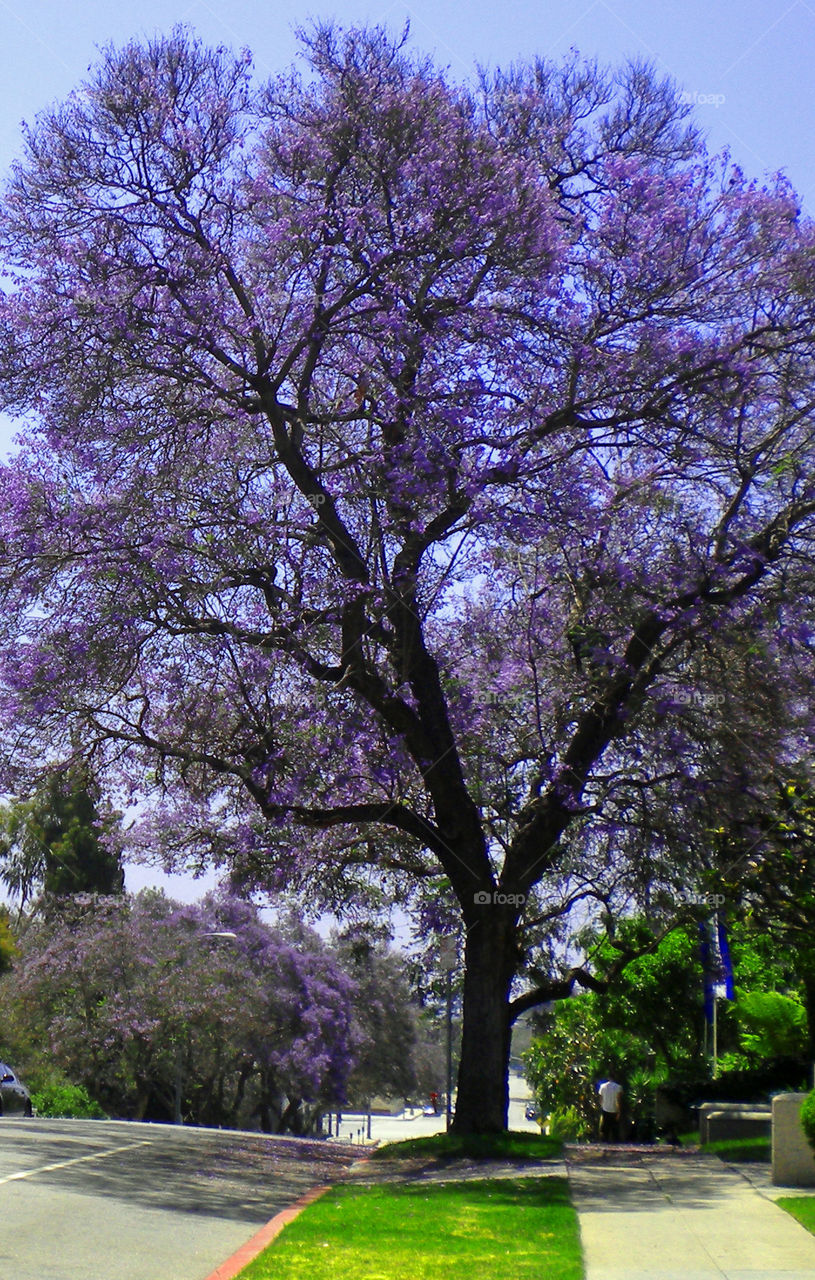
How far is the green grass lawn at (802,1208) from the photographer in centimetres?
940

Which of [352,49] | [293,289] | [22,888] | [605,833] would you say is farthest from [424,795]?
[22,888]

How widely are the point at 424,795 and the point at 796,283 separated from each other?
7.47m

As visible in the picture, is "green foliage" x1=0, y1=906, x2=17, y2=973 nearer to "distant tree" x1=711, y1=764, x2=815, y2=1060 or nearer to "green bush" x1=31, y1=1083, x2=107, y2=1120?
"green bush" x1=31, y1=1083, x2=107, y2=1120

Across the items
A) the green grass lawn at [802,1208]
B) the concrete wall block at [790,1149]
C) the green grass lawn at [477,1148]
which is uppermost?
the concrete wall block at [790,1149]

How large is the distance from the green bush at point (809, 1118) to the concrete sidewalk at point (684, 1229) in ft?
1.75

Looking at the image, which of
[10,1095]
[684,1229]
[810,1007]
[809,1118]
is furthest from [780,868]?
[10,1095]

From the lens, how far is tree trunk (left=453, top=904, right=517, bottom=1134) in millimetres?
15398

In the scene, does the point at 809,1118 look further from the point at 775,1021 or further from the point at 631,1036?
the point at 631,1036

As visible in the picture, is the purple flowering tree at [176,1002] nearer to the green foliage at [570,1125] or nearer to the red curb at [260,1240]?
the green foliage at [570,1125]

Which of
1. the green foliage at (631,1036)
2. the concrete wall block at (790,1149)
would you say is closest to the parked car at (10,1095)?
the green foliage at (631,1036)

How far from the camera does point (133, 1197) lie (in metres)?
10.7

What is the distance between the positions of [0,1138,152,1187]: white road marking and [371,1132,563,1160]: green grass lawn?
2824 mm

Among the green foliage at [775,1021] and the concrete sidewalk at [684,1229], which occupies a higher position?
the green foliage at [775,1021]

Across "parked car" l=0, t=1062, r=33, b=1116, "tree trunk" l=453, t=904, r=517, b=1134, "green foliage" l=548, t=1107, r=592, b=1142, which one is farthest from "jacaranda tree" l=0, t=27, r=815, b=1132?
"green foliage" l=548, t=1107, r=592, b=1142
